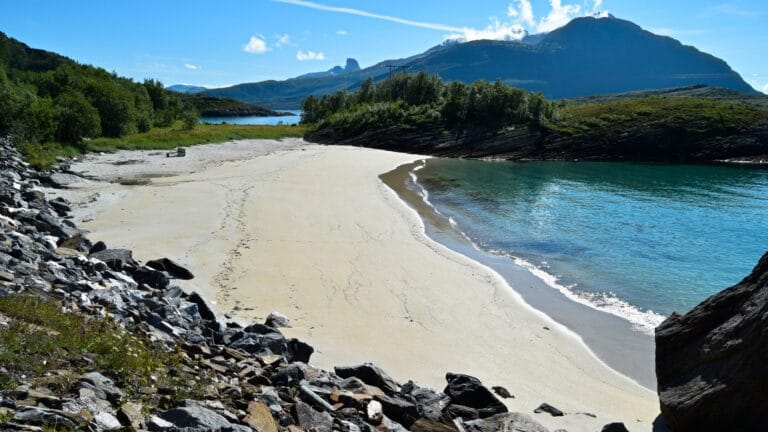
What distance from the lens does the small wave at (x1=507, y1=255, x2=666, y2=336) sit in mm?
17047

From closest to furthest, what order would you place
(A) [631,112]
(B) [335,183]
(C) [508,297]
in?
1. (C) [508,297]
2. (B) [335,183]
3. (A) [631,112]

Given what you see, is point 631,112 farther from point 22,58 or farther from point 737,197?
point 22,58

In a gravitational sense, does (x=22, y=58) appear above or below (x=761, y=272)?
above

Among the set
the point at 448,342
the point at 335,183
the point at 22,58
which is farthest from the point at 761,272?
the point at 22,58

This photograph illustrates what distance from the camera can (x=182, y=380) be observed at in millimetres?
7383

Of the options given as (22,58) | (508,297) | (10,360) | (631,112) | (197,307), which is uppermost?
(22,58)

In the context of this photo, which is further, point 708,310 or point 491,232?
point 491,232

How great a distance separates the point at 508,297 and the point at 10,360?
1528 cm

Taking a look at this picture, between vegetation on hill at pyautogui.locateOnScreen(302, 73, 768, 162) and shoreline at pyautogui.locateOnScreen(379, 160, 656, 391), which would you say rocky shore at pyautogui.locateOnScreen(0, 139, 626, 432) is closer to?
shoreline at pyautogui.locateOnScreen(379, 160, 656, 391)

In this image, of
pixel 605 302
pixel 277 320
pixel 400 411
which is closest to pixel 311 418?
pixel 400 411

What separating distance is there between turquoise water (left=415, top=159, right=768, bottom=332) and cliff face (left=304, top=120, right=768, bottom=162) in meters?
28.9

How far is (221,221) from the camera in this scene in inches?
1049

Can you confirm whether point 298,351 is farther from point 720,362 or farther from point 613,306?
point 613,306

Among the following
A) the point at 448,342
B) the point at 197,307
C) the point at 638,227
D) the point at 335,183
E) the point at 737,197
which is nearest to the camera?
the point at 197,307
